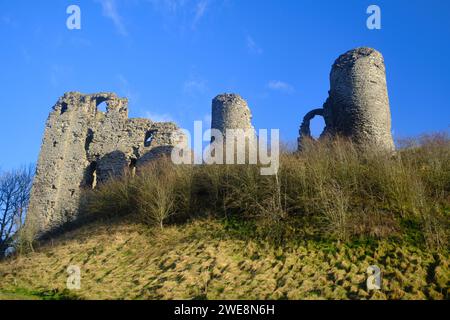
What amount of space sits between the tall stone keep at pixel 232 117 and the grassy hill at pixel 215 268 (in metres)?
5.45

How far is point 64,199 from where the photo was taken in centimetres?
2064

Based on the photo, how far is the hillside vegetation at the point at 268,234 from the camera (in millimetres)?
10625

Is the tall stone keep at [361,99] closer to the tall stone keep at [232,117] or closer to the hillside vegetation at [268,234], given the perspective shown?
the hillside vegetation at [268,234]

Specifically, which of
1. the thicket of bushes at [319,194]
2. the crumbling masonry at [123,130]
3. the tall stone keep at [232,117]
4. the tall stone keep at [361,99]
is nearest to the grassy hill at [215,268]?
the thicket of bushes at [319,194]

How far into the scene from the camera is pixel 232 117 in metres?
20.0

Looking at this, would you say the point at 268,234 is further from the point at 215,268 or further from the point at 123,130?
the point at 123,130

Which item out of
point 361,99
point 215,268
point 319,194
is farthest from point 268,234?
point 361,99

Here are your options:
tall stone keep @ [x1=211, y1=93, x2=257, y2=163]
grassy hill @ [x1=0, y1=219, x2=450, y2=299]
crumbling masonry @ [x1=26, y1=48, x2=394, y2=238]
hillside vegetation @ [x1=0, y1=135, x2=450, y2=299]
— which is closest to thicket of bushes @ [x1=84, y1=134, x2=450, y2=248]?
hillside vegetation @ [x1=0, y1=135, x2=450, y2=299]

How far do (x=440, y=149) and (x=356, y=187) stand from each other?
123 inches

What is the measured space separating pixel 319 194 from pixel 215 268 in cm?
409

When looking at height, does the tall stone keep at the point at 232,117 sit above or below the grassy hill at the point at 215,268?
above
